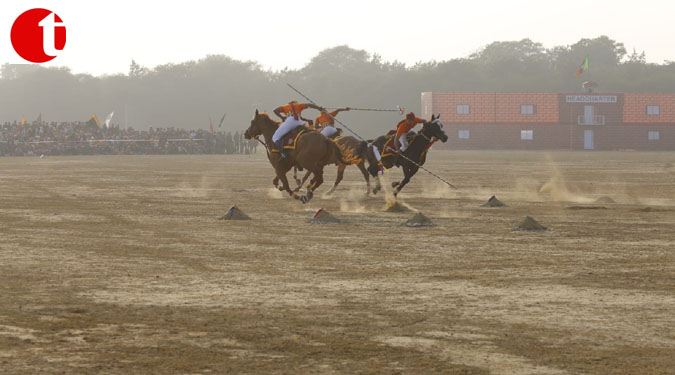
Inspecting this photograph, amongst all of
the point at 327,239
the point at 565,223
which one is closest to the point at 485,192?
the point at 565,223

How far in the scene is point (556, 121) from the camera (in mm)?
100188

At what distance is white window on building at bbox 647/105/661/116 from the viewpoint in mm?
100438

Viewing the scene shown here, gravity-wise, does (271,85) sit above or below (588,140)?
above

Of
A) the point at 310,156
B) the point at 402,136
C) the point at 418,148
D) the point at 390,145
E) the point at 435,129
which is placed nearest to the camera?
the point at 310,156

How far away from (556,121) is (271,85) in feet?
156

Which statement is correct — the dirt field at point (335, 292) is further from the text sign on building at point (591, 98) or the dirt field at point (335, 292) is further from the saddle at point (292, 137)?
the text sign on building at point (591, 98)

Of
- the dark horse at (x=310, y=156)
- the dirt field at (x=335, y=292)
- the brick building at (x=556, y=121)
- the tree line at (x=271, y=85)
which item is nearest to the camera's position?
the dirt field at (x=335, y=292)

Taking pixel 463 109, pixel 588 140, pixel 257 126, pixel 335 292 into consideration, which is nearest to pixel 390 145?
Result: pixel 257 126

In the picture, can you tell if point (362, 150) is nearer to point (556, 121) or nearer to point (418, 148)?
point (418, 148)

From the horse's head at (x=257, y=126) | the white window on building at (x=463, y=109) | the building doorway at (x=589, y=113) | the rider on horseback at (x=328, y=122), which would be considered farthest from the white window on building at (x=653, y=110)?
the horse's head at (x=257, y=126)

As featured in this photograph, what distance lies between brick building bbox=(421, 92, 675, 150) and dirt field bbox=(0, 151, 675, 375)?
80104 millimetres

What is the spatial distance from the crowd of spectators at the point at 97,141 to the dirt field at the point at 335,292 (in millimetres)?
43503

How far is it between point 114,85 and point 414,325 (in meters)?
134

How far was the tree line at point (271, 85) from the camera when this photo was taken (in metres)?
125
